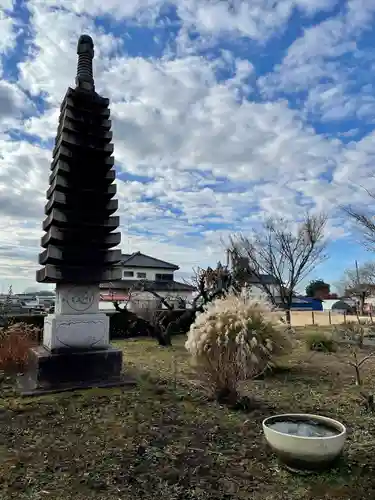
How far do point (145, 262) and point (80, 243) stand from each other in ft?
88.7

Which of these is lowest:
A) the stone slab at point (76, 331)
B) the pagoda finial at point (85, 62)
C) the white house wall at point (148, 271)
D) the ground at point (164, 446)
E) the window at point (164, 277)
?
the ground at point (164, 446)

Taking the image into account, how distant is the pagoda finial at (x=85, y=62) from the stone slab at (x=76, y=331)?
4647 millimetres

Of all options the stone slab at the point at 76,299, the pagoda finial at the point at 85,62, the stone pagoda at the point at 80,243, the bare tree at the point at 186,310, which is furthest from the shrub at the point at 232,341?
the bare tree at the point at 186,310

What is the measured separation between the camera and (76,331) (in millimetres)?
6656

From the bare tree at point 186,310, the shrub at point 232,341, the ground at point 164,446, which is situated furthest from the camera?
the bare tree at point 186,310

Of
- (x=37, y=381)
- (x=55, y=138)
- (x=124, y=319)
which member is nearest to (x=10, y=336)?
(x=37, y=381)

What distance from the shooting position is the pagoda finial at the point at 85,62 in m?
7.57

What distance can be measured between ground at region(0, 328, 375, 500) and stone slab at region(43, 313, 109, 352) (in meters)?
1.04

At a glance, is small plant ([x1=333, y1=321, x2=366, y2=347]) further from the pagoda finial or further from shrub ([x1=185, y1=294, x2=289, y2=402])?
the pagoda finial

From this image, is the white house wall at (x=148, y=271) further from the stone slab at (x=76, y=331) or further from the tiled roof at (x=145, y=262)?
the stone slab at (x=76, y=331)

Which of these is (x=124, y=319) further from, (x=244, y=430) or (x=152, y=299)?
(x=244, y=430)

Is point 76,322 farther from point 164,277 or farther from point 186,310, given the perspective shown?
point 164,277

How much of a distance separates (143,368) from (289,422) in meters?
4.50

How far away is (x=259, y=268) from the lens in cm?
2147
